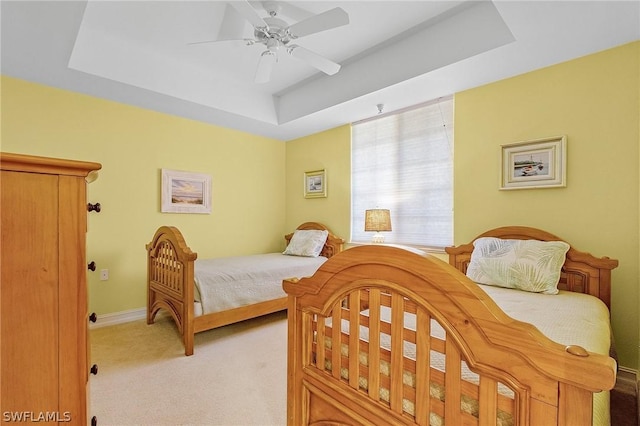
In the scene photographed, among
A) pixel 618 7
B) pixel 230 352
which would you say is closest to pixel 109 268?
pixel 230 352

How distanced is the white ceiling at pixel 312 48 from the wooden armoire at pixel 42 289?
1.70 meters

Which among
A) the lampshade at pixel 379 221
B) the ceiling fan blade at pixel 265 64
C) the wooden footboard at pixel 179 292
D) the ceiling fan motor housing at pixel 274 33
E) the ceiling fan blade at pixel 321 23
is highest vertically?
the ceiling fan motor housing at pixel 274 33

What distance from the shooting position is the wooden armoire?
0.81 metres

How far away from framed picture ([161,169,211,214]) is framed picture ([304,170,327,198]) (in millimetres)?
1419

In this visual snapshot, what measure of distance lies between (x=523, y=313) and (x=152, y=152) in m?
3.84

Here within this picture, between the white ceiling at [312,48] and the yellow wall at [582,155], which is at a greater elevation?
the white ceiling at [312,48]

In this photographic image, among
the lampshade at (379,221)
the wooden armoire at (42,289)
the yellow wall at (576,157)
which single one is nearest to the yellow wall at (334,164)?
the yellow wall at (576,157)

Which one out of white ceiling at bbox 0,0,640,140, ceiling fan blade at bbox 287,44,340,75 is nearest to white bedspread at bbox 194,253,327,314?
white ceiling at bbox 0,0,640,140

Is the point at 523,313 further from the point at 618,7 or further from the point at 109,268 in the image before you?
the point at 109,268

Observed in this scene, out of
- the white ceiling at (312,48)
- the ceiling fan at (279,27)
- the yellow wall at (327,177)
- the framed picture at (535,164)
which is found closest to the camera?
the ceiling fan at (279,27)

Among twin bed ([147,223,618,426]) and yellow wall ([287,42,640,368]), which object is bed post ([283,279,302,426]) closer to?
twin bed ([147,223,618,426])

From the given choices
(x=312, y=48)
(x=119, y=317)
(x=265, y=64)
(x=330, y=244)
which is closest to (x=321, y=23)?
(x=265, y=64)

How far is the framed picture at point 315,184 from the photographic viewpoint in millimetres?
4324

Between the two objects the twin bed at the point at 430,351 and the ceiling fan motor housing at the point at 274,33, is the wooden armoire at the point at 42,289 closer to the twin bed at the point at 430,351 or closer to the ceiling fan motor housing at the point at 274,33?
the twin bed at the point at 430,351
